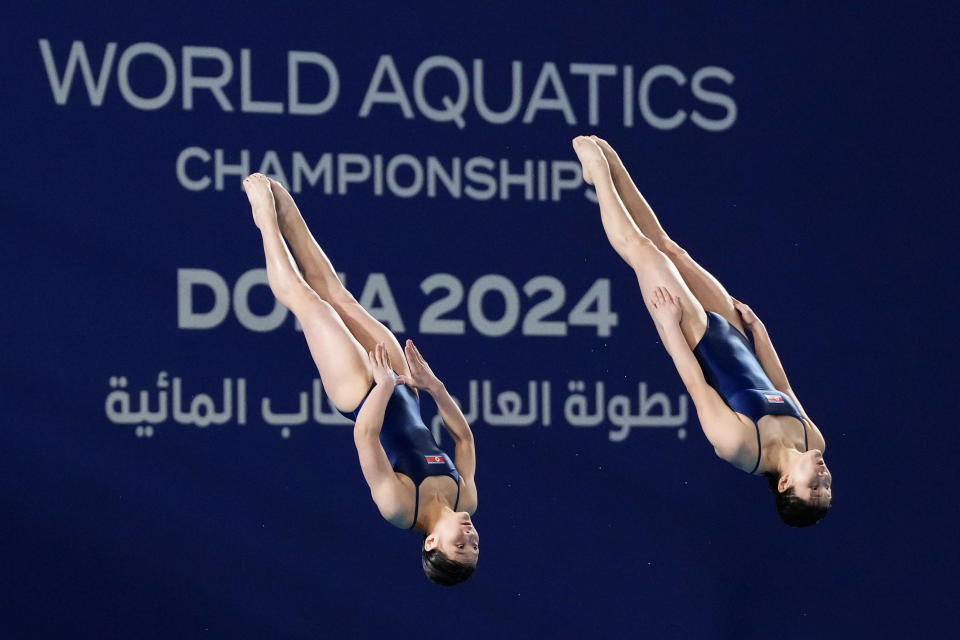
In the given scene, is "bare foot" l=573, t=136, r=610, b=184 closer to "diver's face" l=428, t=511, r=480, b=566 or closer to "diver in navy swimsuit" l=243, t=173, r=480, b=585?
"diver in navy swimsuit" l=243, t=173, r=480, b=585

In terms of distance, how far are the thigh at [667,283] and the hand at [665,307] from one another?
4cm

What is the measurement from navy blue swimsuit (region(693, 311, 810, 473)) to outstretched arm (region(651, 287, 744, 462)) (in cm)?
10

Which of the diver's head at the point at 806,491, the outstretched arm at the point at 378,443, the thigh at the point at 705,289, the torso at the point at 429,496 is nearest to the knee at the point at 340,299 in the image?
the outstretched arm at the point at 378,443

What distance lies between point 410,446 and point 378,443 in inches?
11.0

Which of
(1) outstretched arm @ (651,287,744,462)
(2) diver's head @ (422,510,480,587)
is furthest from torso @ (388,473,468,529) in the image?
(1) outstretched arm @ (651,287,744,462)

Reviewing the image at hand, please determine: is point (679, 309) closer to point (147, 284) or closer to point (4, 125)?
point (147, 284)

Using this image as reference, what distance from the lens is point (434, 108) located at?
7.12 m

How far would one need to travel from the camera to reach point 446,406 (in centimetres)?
559

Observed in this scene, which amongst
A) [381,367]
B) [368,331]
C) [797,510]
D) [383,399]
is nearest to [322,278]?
[368,331]

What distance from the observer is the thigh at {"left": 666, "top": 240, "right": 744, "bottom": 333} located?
6.05 m

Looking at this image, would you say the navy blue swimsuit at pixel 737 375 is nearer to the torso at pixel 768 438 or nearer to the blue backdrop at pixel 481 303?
the torso at pixel 768 438

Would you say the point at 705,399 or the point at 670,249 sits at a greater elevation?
the point at 670,249

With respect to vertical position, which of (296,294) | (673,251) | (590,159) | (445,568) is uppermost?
(590,159)

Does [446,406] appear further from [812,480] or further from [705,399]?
[812,480]
